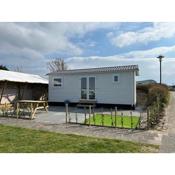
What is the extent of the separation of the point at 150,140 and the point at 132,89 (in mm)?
9664

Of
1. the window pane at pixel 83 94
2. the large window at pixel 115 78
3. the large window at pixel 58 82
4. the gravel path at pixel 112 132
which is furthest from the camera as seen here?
the large window at pixel 58 82

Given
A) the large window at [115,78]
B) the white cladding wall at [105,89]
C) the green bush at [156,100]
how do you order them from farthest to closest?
the large window at [115,78]
the white cladding wall at [105,89]
the green bush at [156,100]

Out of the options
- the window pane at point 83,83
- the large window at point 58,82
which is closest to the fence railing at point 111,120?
the window pane at point 83,83

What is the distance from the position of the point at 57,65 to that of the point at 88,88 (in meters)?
28.0

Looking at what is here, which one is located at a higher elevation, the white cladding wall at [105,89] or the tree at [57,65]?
the tree at [57,65]

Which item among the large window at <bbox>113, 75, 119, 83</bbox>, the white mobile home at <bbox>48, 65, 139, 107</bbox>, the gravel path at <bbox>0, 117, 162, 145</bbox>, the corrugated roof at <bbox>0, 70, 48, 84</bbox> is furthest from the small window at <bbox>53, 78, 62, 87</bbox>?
the gravel path at <bbox>0, 117, 162, 145</bbox>

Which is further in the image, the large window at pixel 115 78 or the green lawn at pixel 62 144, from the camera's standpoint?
the large window at pixel 115 78

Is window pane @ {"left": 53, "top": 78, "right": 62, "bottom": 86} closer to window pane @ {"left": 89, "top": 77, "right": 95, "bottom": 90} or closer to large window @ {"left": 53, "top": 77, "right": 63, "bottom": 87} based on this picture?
large window @ {"left": 53, "top": 77, "right": 63, "bottom": 87}

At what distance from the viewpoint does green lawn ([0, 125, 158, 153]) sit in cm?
575

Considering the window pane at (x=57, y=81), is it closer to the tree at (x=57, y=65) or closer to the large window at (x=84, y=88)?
the large window at (x=84, y=88)

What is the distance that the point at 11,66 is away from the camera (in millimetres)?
42938

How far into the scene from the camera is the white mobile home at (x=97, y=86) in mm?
16547
